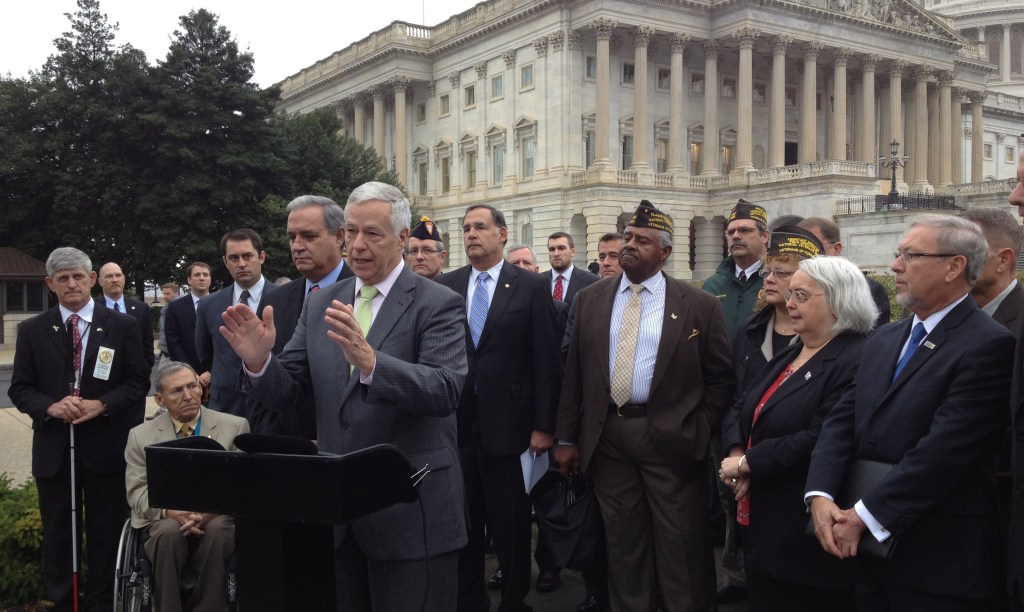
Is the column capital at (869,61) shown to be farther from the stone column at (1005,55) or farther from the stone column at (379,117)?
the stone column at (1005,55)

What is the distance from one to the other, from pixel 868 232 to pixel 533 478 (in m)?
37.7

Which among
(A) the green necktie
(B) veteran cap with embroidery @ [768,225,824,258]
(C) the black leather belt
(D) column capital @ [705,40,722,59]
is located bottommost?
(C) the black leather belt

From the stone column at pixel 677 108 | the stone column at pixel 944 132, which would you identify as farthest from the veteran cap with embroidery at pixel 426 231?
the stone column at pixel 944 132

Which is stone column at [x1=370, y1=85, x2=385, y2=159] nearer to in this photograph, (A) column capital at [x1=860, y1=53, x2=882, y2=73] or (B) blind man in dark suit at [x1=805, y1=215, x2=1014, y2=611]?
(A) column capital at [x1=860, y1=53, x2=882, y2=73]

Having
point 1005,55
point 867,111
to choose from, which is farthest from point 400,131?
point 1005,55

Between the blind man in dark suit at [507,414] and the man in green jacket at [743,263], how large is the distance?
64.4 inches

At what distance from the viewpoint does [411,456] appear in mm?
3941

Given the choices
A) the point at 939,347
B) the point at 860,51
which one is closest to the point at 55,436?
the point at 939,347

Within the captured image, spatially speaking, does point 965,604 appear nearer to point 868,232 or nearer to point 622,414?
point 622,414

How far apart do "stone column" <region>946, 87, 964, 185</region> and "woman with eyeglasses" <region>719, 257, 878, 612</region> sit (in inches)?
2655

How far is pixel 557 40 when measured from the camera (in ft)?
172

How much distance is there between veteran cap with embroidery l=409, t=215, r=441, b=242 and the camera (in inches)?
269

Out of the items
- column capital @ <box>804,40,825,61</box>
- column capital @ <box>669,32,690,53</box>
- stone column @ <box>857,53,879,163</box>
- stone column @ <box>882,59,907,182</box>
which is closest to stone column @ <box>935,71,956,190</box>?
stone column @ <box>882,59,907,182</box>

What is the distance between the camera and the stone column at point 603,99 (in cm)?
5056
